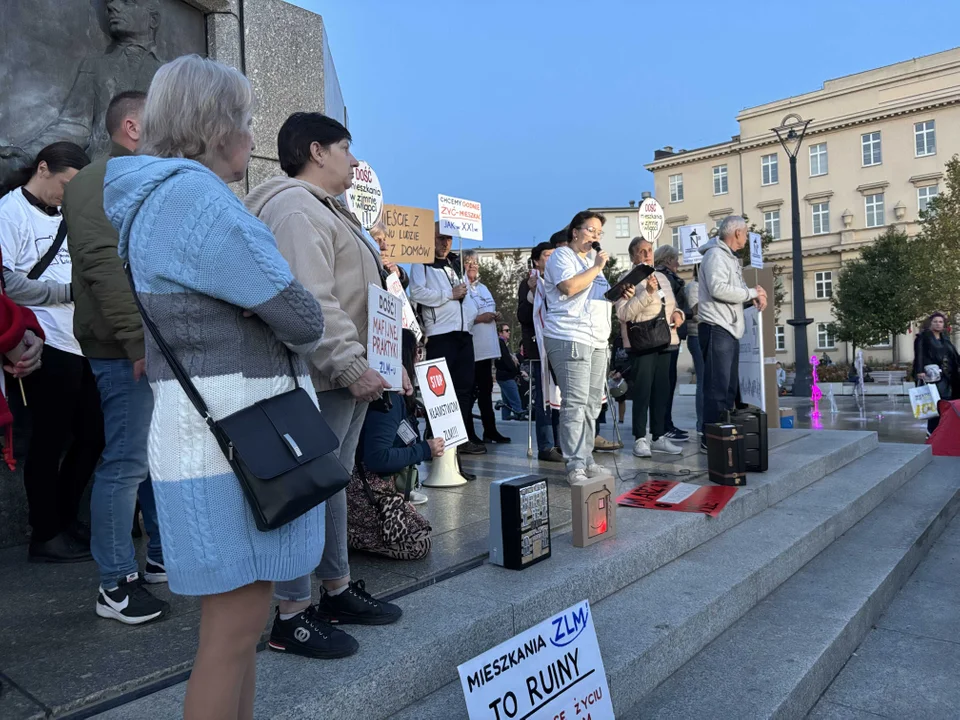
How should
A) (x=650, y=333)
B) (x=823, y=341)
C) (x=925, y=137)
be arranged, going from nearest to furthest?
(x=650, y=333) < (x=925, y=137) < (x=823, y=341)

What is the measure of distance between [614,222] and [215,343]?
233 ft

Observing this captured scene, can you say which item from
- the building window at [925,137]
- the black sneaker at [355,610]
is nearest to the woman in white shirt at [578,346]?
the black sneaker at [355,610]

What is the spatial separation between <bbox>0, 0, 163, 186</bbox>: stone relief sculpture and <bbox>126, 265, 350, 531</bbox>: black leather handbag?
3.28 meters

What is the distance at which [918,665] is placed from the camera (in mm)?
3387

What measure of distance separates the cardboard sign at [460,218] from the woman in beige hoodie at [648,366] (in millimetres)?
1787

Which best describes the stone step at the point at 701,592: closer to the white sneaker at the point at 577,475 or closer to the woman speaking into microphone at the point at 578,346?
the white sneaker at the point at 577,475

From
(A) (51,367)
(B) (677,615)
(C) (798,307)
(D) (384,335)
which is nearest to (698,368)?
(B) (677,615)

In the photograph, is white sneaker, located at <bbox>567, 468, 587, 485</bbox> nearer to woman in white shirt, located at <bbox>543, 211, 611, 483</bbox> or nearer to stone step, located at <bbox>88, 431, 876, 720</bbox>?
woman in white shirt, located at <bbox>543, 211, 611, 483</bbox>

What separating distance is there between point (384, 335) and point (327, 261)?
406mm

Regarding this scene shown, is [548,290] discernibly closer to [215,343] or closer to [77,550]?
[77,550]

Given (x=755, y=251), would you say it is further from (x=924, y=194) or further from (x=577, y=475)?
(x=924, y=194)

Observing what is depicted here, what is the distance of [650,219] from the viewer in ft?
30.7

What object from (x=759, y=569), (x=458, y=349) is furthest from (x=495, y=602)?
(x=458, y=349)

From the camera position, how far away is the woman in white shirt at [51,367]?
344cm
